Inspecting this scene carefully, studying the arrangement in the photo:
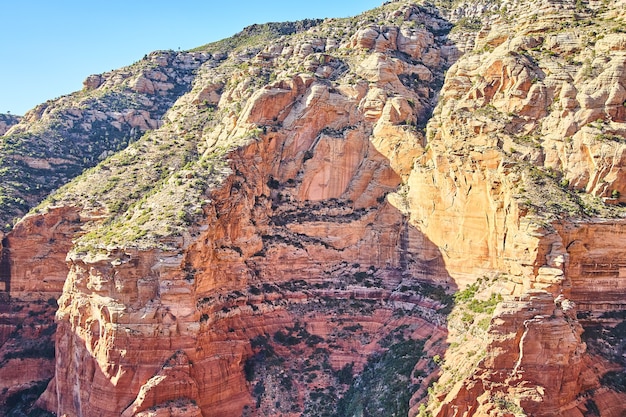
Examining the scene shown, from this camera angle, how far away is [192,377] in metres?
50.5

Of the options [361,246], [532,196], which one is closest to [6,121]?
[361,246]

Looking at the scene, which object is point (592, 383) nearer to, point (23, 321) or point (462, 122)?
point (462, 122)

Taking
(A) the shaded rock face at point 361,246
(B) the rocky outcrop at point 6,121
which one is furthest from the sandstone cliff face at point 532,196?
(B) the rocky outcrop at point 6,121

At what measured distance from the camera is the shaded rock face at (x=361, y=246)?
46.0 m

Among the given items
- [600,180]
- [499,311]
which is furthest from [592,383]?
[600,180]

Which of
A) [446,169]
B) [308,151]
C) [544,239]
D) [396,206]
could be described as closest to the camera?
[544,239]

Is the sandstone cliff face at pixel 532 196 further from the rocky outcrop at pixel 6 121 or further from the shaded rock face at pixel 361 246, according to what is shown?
the rocky outcrop at pixel 6 121

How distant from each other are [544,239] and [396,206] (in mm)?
18517

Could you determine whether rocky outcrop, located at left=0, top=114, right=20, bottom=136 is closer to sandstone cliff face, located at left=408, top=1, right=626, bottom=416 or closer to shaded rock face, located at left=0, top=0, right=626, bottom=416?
shaded rock face, located at left=0, top=0, right=626, bottom=416

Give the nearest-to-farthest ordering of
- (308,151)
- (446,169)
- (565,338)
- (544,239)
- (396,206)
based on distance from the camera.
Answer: (565,338), (544,239), (446,169), (396,206), (308,151)

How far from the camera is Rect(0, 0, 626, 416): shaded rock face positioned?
45969 mm

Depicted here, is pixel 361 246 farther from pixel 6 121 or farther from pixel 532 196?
pixel 6 121

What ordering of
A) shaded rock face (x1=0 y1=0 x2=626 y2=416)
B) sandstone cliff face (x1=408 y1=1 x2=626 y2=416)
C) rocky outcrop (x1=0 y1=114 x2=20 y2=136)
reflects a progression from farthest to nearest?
rocky outcrop (x1=0 y1=114 x2=20 y2=136) → shaded rock face (x1=0 y1=0 x2=626 y2=416) → sandstone cliff face (x1=408 y1=1 x2=626 y2=416)

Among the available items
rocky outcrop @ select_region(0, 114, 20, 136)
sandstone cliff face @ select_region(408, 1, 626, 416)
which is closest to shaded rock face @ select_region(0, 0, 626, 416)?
sandstone cliff face @ select_region(408, 1, 626, 416)
